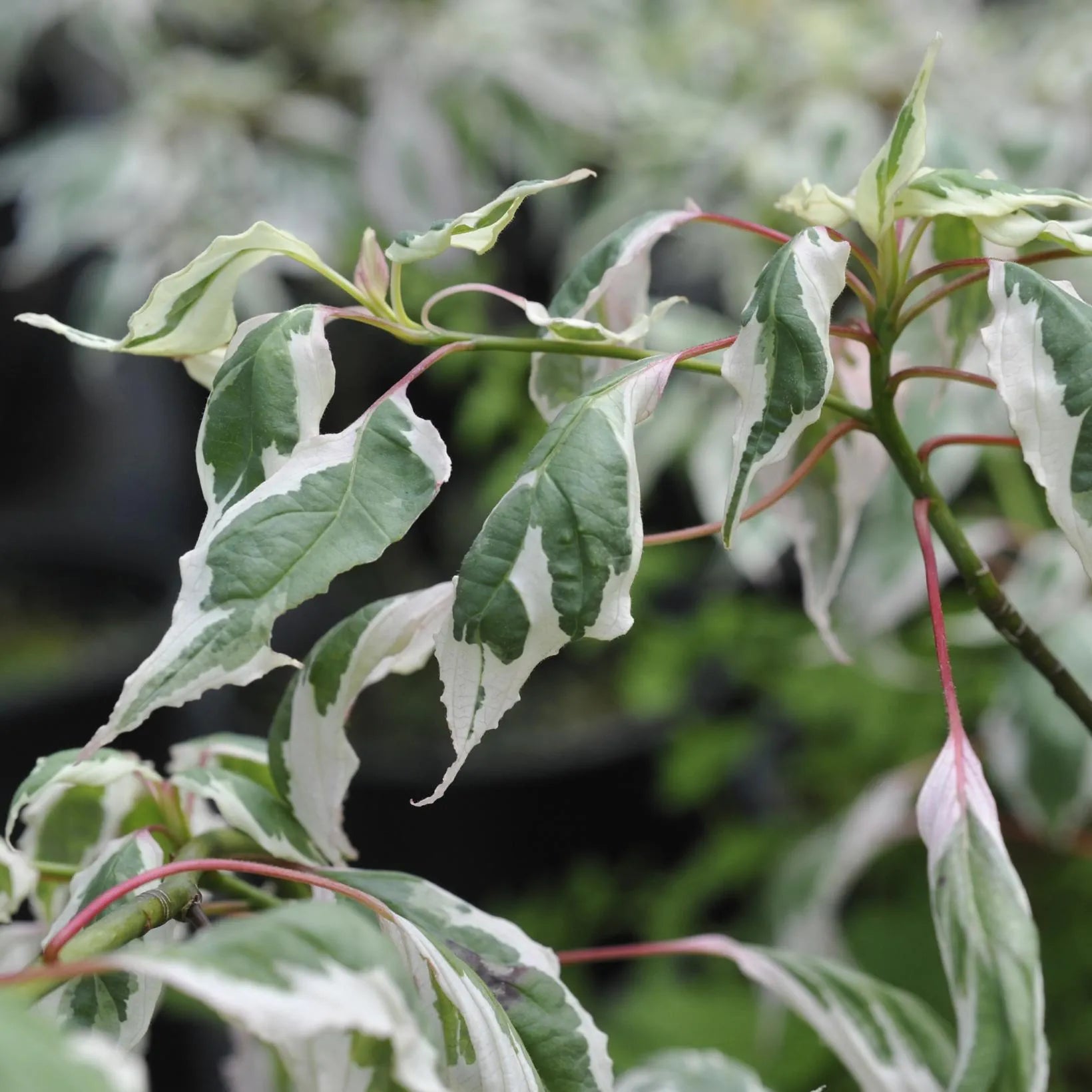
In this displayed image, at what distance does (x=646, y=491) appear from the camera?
4.17ft

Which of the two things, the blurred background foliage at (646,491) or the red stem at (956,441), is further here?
the blurred background foliage at (646,491)

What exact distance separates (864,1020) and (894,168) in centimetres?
31

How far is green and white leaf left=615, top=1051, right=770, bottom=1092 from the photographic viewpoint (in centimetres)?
52

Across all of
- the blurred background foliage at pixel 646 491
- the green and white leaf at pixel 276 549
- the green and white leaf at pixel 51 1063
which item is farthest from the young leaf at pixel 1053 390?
the blurred background foliage at pixel 646 491

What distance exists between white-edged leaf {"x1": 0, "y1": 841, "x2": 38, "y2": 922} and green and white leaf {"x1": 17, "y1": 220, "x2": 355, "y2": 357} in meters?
0.17

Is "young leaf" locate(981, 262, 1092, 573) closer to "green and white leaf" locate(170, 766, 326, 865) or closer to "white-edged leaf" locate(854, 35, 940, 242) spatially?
"white-edged leaf" locate(854, 35, 940, 242)

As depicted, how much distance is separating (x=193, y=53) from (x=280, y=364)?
1.47 m

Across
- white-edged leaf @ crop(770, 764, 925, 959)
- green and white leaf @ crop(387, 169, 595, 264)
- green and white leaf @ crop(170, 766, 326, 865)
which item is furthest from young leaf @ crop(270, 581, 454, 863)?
white-edged leaf @ crop(770, 764, 925, 959)

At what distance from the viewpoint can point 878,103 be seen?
1.23 meters

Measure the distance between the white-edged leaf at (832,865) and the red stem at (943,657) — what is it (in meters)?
0.47

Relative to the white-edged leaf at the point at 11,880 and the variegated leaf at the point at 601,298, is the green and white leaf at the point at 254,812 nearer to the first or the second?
the white-edged leaf at the point at 11,880

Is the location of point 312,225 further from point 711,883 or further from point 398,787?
point 711,883

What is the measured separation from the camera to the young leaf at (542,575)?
12.0 inches

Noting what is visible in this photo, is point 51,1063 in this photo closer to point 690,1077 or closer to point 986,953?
point 986,953
